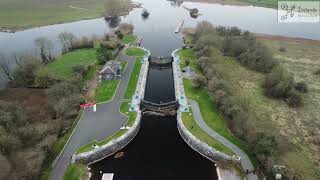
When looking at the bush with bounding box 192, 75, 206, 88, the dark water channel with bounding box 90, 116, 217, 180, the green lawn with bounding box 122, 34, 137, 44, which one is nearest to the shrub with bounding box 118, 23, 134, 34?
the green lawn with bounding box 122, 34, 137, 44

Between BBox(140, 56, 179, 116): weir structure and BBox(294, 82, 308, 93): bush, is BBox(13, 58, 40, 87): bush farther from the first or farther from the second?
BBox(294, 82, 308, 93): bush

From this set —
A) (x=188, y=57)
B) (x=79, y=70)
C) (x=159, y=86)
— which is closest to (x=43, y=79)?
(x=79, y=70)

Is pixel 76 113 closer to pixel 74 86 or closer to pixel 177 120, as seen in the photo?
pixel 74 86

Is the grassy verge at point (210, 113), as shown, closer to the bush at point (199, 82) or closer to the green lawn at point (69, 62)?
the bush at point (199, 82)

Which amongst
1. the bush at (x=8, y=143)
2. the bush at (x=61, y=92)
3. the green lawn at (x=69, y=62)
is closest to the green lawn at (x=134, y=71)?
the bush at (x=61, y=92)

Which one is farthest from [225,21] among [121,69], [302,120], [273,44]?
[302,120]
